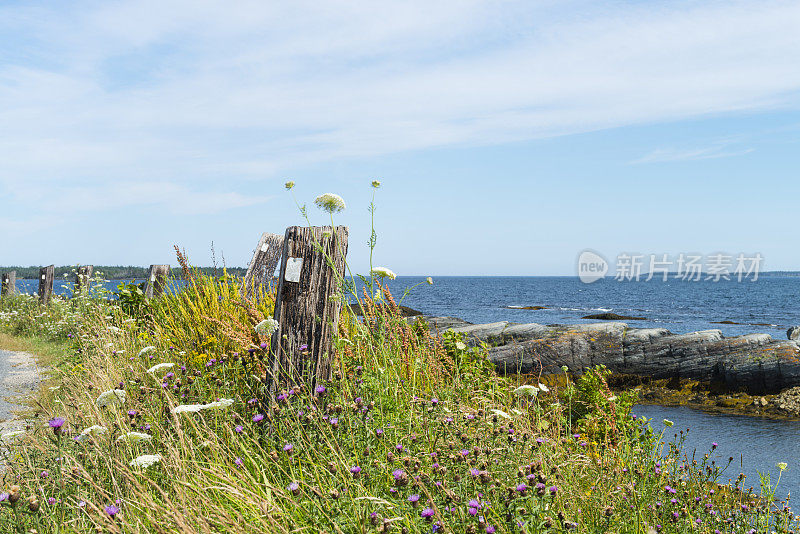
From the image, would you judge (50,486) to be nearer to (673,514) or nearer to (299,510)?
(299,510)

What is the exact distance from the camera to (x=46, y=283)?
17453mm

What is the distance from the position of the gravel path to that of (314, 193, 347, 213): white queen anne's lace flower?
3826 millimetres

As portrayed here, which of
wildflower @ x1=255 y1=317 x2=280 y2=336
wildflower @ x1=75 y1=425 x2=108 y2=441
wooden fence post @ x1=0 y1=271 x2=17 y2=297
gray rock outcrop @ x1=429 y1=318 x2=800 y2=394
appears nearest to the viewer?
wildflower @ x1=75 y1=425 x2=108 y2=441

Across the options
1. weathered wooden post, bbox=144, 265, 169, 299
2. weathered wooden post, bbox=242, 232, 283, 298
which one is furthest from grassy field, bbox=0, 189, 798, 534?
weathered wooden post, bbox=144, 265, 169, 299

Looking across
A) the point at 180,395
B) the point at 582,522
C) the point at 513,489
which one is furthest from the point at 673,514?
the point at 180,395

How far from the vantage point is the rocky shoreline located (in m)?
13.3

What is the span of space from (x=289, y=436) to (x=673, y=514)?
7.41 feet

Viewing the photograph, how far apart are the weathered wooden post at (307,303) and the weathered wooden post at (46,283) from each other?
15541 mm

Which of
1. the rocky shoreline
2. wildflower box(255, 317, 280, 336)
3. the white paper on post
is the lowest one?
the rocky shoreline

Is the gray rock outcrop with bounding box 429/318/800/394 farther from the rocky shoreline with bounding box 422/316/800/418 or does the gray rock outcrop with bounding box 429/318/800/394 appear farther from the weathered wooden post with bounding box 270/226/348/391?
the weathered wooden post with bounding box 270/226/348/391

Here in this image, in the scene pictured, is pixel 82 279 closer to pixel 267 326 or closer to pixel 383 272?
pixel 267 326

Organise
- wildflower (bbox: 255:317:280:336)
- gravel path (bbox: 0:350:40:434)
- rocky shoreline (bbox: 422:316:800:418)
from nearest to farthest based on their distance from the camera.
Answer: wildflower (bbox: 255:317:280:336) → gravel path (bbox: 0:350:40:434) → rocky shoreline (bbox: 422:316:800:418)

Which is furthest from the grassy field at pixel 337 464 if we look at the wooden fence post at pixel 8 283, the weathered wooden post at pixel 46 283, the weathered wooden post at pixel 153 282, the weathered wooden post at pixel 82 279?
the wooden fence post at pixel 8 283

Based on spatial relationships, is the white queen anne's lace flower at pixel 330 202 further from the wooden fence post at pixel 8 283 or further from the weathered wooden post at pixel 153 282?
the wooden fence post at pixel 8 283
